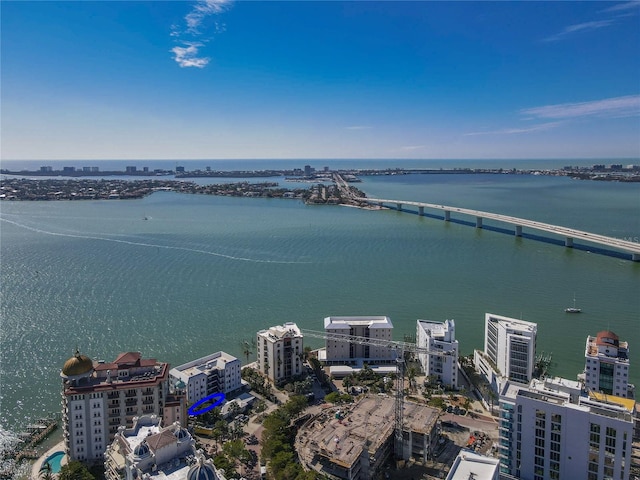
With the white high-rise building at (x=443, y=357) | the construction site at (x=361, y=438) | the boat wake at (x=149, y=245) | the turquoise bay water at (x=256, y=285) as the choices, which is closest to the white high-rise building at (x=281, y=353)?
the turquoise bay water at (x=256, y=285)

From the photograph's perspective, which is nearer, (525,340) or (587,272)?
(525,340)

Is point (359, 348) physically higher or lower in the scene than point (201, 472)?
lower

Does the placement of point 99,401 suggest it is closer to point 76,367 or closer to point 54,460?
point 76,367

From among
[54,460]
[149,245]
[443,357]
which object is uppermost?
[149,245]

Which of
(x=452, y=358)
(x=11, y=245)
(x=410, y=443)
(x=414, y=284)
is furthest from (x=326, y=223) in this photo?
(x=410, y=443)

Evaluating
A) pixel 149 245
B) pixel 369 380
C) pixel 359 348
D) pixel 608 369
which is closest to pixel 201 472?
pixel 369 380

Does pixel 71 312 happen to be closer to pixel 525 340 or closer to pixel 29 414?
pixel 29 414

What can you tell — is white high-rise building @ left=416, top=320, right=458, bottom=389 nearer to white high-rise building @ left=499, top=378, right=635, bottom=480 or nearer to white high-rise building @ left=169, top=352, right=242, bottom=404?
white high-rise building @ left=499, top=378, right=635, bottom=480
